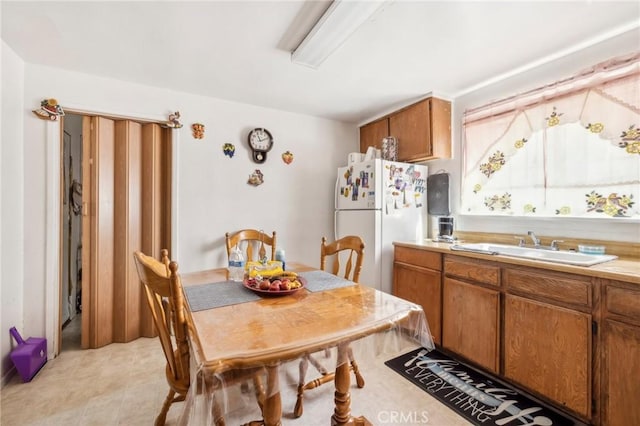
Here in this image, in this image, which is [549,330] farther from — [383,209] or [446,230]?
[383,209]

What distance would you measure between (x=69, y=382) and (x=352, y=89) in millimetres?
3128

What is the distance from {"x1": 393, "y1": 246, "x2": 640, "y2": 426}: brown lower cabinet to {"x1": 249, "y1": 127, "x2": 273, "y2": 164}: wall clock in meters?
1.97

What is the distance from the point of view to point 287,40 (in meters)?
1.83

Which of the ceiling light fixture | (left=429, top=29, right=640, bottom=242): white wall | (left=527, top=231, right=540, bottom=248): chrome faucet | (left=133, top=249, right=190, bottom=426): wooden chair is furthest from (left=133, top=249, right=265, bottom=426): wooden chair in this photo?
(left=429, top=29, right=640, bottom=242): white wall

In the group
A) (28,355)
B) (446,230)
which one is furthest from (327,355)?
(28,355)

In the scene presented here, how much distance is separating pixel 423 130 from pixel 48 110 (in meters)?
3.14

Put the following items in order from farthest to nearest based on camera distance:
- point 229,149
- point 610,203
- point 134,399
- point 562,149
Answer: point 229,149
point 562,149
point 610,203
point 134,399

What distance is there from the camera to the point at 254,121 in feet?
9.78

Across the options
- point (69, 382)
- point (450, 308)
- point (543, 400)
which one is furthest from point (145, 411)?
point (543, 400)

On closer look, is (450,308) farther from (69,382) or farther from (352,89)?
(69,382)

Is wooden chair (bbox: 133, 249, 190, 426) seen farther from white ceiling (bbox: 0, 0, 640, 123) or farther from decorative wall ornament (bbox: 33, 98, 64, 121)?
decorative wall ornament (bbox: 33, 98, 64, 121)

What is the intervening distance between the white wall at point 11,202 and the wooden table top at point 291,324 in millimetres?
1841

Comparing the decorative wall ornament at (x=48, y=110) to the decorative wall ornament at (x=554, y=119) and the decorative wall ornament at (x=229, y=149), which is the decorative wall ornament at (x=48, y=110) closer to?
the decorative wall ornament at (x=229, y=149)

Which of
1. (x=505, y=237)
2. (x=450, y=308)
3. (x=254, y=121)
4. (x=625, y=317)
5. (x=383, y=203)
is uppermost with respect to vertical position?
(x=254, y=121)
